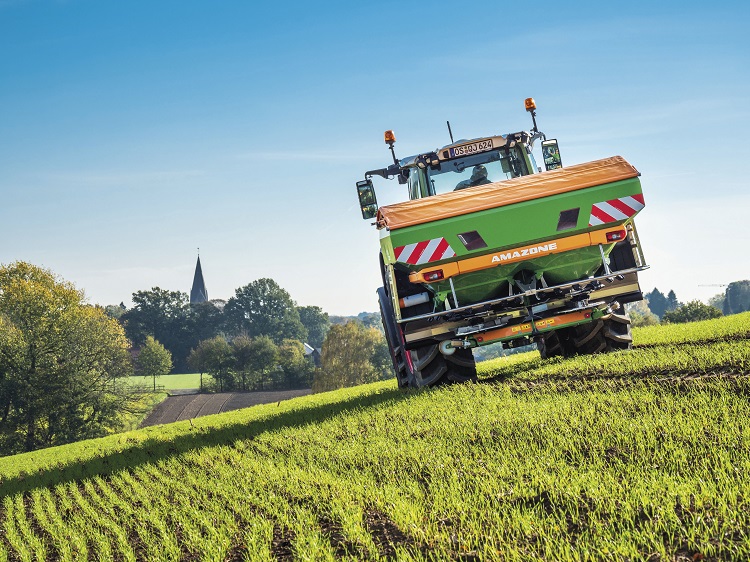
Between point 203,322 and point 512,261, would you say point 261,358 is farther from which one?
point 512,261

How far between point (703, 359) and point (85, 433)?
41.6 metres

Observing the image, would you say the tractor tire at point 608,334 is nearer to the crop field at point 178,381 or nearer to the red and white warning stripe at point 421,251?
the red and white warning stripe at point 421,251

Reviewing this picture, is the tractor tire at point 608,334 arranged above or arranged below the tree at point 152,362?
above

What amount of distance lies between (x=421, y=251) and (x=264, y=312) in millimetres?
118406

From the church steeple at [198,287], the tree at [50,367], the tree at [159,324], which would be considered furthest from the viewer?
the church steeple at [198,287]

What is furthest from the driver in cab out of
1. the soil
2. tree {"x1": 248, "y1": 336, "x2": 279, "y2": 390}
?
tree {"x1": 248, "y1": 336, "x2": 279, "y2": 390}

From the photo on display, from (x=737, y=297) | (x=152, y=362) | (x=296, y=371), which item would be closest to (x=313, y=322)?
(x=152, y=362)

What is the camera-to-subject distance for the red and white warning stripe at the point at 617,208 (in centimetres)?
871

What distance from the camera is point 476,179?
1105 cm

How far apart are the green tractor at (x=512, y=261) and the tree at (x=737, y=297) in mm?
154178

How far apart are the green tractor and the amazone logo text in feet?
0.04

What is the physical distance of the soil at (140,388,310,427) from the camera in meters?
57.8

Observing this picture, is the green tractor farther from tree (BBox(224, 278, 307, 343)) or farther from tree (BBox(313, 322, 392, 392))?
tree (BBox(224, 278, 307, 343))

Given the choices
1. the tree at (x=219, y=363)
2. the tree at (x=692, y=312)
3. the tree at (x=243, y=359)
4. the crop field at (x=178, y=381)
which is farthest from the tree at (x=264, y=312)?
the tree at (x=692, y=312)
